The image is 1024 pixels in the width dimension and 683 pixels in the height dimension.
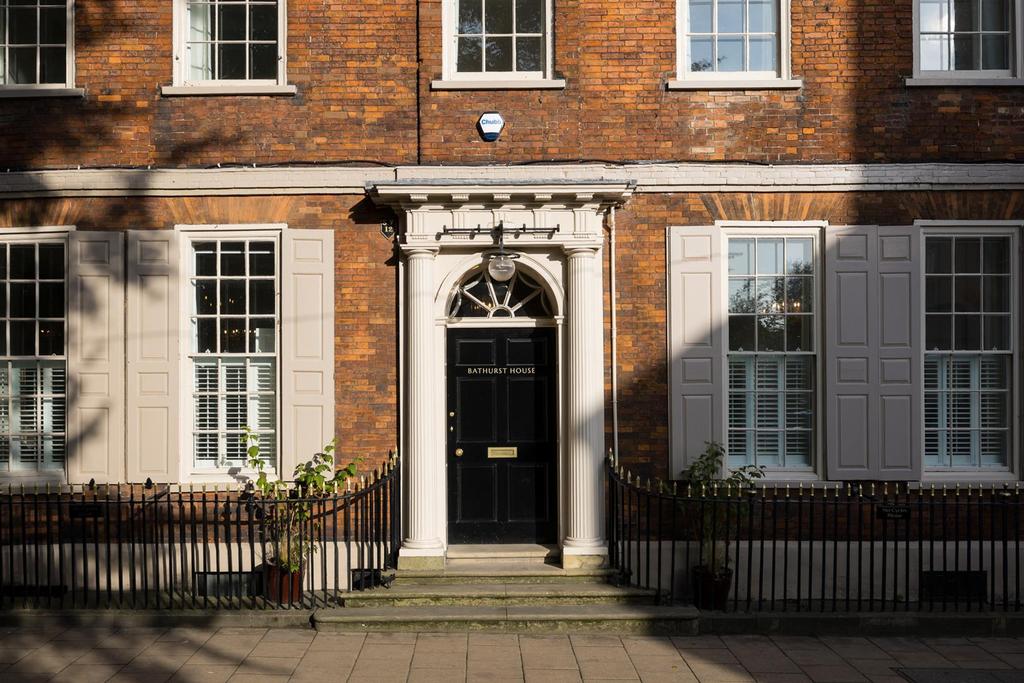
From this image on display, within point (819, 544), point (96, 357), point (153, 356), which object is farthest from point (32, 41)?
point (819, 544)

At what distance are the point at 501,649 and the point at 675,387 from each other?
3.10 metres

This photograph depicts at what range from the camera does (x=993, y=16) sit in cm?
950

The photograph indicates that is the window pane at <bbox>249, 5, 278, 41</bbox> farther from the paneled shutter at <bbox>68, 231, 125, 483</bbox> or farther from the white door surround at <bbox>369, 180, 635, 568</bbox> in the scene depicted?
the paneled shutter at <bbox>68, 231, 125, 483</bbox>

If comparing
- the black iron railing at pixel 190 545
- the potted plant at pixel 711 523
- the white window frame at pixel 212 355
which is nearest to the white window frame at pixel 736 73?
the potted plant at pixel 711 523

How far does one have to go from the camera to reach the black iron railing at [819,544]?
27.8ft

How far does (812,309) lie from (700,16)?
3.21 meters

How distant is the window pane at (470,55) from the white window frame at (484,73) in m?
0.06

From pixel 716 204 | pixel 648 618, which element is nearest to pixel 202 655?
pixel 648 618

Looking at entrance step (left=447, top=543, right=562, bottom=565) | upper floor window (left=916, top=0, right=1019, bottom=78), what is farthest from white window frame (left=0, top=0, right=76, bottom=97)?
upper floor window (left=916, top=0, right=1019, bottom=78)

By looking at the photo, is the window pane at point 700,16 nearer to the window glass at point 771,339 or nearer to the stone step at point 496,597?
the window glass at point 771,339

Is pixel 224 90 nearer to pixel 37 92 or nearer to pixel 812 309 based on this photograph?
pixel 37 92

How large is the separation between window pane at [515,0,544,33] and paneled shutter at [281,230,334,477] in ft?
9.53

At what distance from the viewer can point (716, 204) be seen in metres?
9.23

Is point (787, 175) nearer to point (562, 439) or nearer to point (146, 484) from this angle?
point (562, 439)
